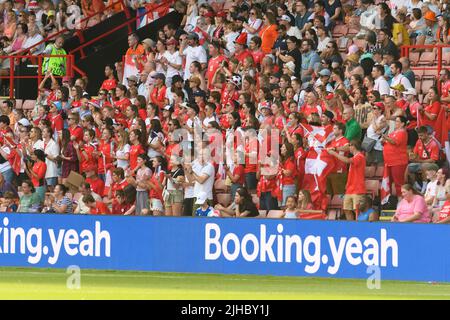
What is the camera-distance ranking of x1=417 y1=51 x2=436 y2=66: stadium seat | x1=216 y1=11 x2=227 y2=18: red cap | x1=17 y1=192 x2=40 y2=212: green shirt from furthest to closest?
x1=216 y1=11 x2=227 y2=18: red cap → x1=417 y1=51 x2=436 y2=66: stadium seat → x1=17 y1=192 x2=40 y2=212: green shirt

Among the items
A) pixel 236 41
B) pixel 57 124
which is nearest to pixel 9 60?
pixel 57 124

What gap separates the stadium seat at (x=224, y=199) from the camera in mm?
21609

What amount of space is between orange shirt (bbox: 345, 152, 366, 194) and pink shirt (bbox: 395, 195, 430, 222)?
4.44 ft

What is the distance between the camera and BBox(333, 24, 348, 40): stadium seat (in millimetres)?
24719

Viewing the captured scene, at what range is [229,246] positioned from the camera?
1920 cm

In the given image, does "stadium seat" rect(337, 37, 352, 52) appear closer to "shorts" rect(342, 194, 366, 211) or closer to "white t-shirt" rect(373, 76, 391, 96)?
"white t-shirt" rect(373, 76, 391, 96)

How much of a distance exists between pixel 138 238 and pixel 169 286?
5.12 ft

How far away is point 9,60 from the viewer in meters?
29.4

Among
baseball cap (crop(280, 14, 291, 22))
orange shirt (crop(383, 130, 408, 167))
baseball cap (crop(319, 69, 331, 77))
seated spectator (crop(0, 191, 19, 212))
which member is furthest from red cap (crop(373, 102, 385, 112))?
seated spectator (crop(0, 191, 19, 212))

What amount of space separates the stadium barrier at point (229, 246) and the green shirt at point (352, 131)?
283 centimetres

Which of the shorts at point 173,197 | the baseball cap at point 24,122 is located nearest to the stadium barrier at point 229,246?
the shorts at point 173,197

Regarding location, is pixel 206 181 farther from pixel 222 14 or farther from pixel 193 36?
pixel 222 14

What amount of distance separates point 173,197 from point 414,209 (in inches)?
195

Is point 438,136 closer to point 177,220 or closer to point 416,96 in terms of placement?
point 416,96
